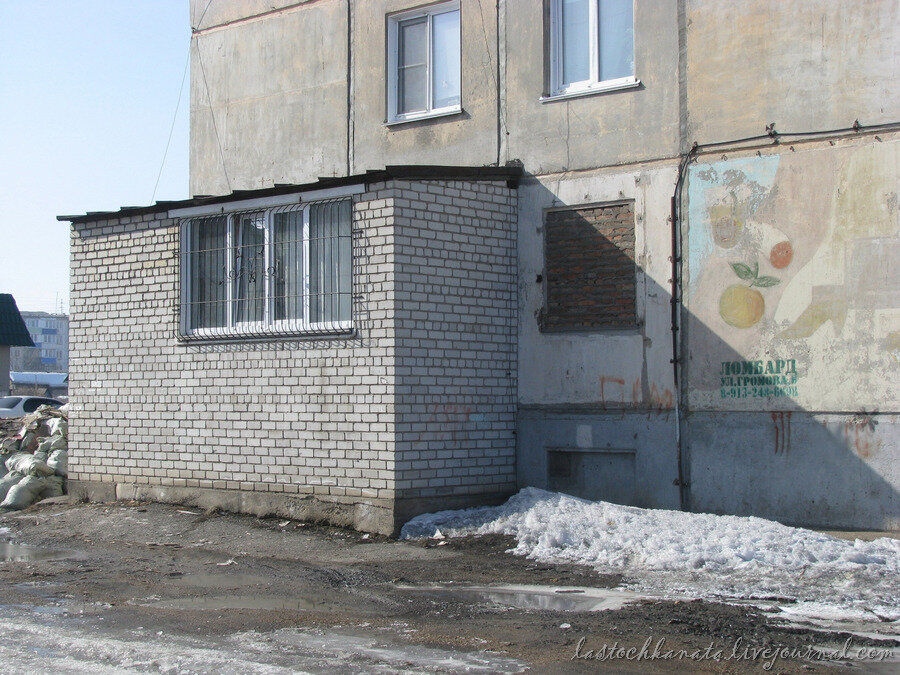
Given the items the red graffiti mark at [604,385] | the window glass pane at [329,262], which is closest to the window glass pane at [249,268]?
the window glass pane at [329,262]

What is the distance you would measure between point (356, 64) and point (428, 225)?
342cm

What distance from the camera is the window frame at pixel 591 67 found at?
9758mm

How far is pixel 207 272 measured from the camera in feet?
34.5

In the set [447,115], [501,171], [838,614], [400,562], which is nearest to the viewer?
[838,614]

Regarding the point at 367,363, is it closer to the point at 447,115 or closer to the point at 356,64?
the point at 447,115

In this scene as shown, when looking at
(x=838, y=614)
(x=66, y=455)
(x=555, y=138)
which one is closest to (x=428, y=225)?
(x=555, y=138)

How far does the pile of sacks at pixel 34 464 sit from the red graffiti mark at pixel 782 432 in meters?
8.54

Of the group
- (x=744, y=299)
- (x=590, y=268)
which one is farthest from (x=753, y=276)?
(x=590, y=268)

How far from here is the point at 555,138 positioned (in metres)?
10.1

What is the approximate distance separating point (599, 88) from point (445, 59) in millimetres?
2191

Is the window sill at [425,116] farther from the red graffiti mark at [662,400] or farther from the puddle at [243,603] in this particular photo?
the puddle at [243,603]

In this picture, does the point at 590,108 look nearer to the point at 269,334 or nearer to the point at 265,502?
the point at 269,334

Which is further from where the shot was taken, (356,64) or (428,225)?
(356,64)

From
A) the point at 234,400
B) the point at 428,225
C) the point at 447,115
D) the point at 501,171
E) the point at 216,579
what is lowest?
the point at 216,579
